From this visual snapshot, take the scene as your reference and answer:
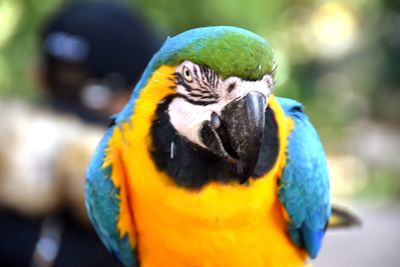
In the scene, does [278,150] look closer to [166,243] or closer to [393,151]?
[166,243]

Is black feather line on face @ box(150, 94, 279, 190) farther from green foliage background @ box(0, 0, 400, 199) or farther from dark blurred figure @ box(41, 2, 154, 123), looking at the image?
green foliage background @ box(0, 0, 400, 199)

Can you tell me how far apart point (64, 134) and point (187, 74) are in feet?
2.98

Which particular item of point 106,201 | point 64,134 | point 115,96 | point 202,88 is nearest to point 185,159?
point 202,88

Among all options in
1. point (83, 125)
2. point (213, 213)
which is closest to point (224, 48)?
point (213, 213)

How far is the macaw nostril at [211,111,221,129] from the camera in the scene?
107cm

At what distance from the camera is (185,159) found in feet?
3.75

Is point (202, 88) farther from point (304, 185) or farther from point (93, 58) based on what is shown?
point (93, 58)

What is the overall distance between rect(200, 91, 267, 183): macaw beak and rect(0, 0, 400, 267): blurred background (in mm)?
708

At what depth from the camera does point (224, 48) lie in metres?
1.04

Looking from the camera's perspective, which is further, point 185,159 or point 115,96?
point 115,96

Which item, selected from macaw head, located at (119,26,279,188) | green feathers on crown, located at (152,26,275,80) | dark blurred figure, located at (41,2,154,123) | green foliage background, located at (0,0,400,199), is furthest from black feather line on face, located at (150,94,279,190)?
green foliage background, located at (0,0,400,199)

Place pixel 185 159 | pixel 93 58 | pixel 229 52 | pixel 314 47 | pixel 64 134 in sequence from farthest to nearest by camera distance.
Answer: pixel 314 47, pixel 93 58, pixel 64 134, pixel 185 159, pixel 229 52

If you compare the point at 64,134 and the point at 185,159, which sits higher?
the point at 185,159

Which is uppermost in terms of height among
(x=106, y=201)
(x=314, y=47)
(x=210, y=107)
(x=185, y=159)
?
(x=314, y=47)
